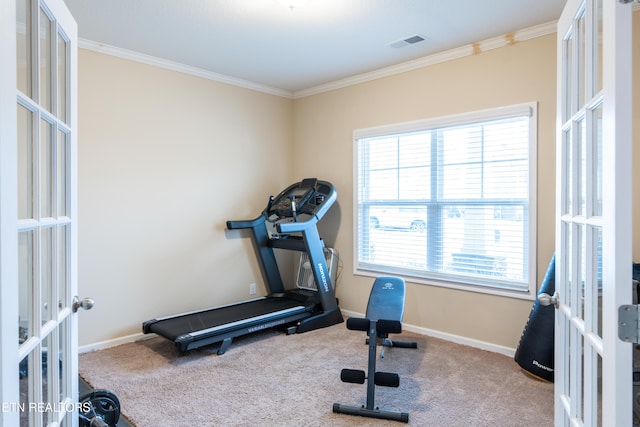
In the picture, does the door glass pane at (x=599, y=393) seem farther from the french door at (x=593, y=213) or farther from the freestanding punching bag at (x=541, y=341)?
the freestanding punching bag at (x=541, y=341)

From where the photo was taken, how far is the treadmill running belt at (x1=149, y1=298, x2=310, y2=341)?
3307mm

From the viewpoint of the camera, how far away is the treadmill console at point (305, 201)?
4074 millimetres

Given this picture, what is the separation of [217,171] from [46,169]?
294 cm

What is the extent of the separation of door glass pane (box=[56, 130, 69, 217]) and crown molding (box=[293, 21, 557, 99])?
3193 millimetres

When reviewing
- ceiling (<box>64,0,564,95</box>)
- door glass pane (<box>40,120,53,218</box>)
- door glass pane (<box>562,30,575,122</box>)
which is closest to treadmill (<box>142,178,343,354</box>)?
ceiling (<box>64,0,564,95</box>)

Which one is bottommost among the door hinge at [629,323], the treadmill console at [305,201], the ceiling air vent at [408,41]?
the door hinge at [629,323]

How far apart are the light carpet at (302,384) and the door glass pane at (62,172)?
4.85ft

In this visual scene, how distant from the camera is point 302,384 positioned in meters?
2.79

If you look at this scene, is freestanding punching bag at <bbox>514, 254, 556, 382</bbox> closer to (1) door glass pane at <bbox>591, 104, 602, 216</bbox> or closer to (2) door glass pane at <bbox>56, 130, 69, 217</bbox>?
(1) door glass pane at <bbox>591, 104, 602, 216</bbox>

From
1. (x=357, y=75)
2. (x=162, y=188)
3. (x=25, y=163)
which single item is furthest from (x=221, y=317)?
(x=357, y=75)

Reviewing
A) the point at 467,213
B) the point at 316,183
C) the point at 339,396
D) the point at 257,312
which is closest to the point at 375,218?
the point at 316,183

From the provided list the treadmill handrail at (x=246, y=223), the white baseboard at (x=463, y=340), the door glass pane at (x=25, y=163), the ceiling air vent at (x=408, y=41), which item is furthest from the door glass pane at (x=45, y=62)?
the white baseboard at (x=463, y=340)

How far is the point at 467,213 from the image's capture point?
141 inches

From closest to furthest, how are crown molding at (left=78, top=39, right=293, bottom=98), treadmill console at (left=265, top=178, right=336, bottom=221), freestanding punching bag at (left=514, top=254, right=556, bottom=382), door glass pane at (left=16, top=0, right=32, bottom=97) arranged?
door glass pane at (left=16, top=0, right=32, bottom=97)
freestanding punching bag at (left=514, top=254, right=556, bottom=382)
crown molding at (left=78, top=39, right=293, bottom=98)
treadmill console at (left=265, top=178, right=336, bottom=221)
